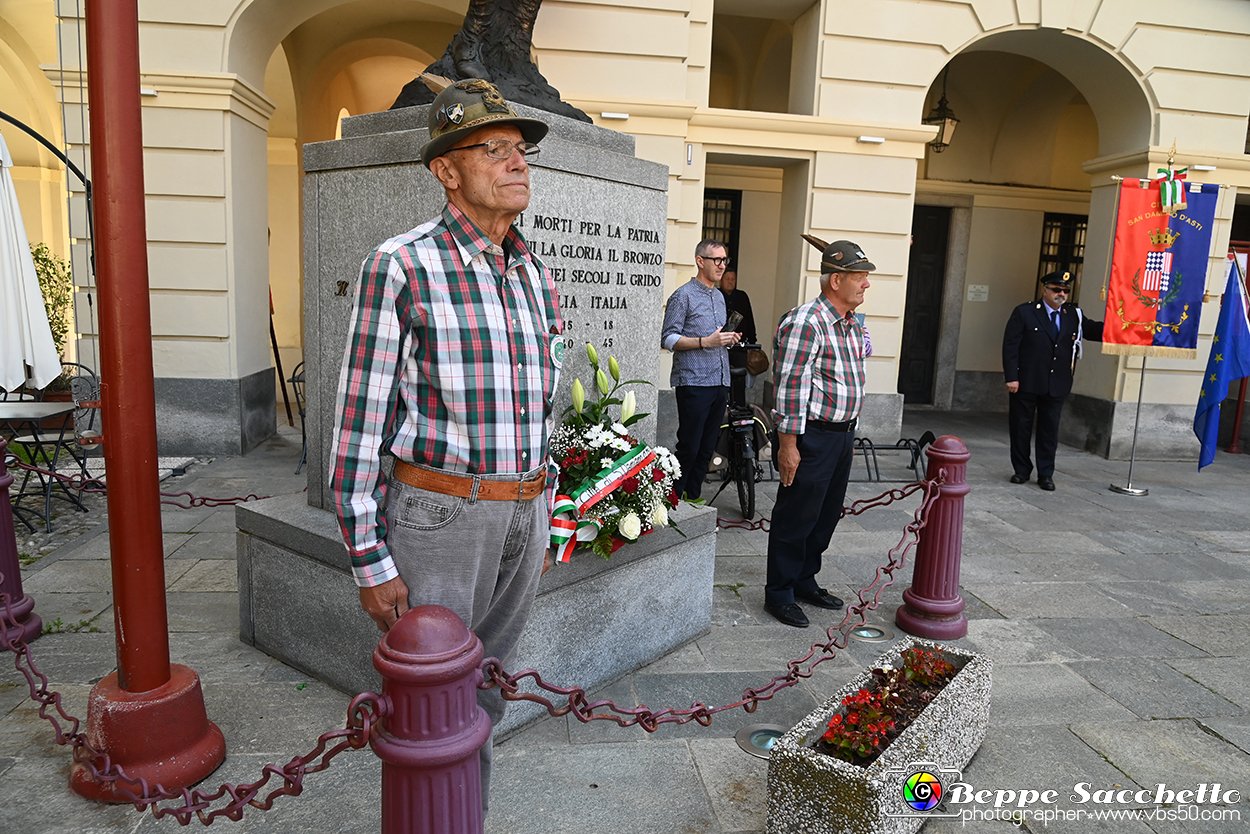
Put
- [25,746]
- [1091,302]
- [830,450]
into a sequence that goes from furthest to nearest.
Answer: [1091,302], [830,450], [25,746]

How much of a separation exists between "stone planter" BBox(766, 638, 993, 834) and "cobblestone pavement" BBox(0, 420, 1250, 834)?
0.23 meters

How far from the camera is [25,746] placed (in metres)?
2.98

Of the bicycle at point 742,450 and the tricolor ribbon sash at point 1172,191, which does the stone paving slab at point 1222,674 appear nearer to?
the bicycle at point 742,450

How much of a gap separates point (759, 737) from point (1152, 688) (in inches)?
80.6

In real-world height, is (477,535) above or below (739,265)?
below

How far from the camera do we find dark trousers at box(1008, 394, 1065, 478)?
7.95m

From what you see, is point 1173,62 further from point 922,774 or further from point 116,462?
point 116,462

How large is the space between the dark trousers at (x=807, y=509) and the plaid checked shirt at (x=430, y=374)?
2.37 m

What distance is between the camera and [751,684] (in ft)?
12.2

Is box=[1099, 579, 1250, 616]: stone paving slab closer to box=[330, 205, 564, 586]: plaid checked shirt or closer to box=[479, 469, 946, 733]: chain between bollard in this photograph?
box=[479, 469, 946, 733]: chain between bollard

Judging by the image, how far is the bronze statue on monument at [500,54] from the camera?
12.7 feet

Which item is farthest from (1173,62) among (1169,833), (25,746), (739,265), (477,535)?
(25,746)

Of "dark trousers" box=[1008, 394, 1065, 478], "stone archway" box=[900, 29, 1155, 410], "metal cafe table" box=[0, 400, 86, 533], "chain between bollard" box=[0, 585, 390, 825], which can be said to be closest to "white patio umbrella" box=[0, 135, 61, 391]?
"metal cafe table" box=[0, 400, 86, 533]

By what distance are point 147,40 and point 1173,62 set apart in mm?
10901
